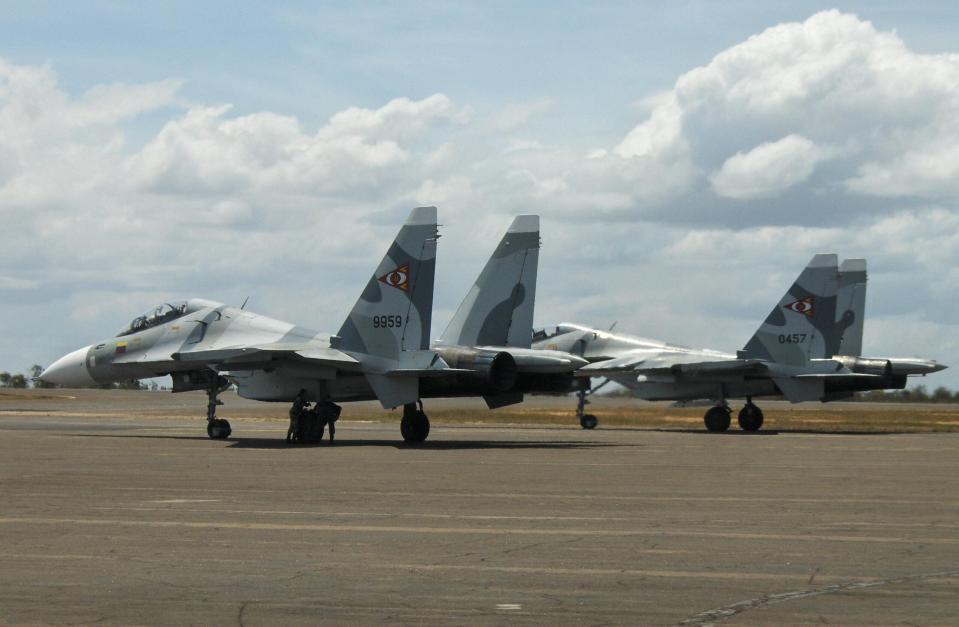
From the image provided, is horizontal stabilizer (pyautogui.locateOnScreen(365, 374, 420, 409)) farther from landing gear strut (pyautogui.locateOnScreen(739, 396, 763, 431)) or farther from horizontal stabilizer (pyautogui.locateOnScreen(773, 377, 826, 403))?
landing gear strut (pyautogui.locateOnScreen(739, 396, 763, 431))

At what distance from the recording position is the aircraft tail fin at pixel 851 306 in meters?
47.4

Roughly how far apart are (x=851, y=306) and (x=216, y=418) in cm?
2518

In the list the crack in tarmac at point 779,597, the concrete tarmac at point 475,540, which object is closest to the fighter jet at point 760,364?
the concrete tarmac at point 475,540

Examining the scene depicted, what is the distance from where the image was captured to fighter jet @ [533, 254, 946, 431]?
41.8 m

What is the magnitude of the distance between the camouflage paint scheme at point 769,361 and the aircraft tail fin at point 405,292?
44.1 feet

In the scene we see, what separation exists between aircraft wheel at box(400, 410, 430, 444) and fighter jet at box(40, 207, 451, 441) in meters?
0.02

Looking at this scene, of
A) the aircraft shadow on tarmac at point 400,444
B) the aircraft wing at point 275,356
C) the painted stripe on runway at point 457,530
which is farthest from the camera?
the aircraft wing at point 275,356

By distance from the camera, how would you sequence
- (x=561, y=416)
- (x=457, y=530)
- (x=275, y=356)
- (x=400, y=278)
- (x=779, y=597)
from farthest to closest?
(x=561, y=416) → (x=400, y=278) → (x=275, y=356) → (x=457, y=530) → (x=779, y=597)

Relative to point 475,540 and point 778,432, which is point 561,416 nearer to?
point 778,432

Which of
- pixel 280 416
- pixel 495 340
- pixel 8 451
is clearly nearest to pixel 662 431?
pixel 495 340

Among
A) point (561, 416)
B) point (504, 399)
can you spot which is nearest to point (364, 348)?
point (504, 399)

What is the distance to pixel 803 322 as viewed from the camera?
41.9 meters

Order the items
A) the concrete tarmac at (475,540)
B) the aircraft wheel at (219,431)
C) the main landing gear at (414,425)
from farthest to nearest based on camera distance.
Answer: the aircraft wheel at (219,431) → the main landing gear at (414,425) → the concrete tarmac at (475,540)

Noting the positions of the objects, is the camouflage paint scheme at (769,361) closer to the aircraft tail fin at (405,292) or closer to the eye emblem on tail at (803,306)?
the eye emblem on tail at (803,306)
